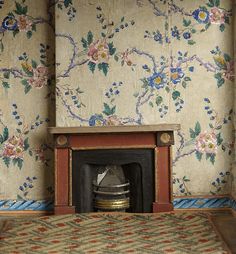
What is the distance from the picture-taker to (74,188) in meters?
3.64

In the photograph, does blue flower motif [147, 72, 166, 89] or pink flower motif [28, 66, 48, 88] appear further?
pink flower motif [28, 66, 48, 88]

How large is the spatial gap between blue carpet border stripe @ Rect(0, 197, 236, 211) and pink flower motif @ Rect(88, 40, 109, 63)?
1.12m

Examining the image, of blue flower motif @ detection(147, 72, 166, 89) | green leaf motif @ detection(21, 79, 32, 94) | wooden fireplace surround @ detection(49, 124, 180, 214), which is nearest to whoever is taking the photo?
wooden fireplace surround @ detection(49, 124, 180, 214)

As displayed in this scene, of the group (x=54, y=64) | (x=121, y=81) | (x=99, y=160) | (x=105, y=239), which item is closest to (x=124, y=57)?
(x=121, y=81)

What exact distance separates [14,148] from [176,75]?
133 centimetres

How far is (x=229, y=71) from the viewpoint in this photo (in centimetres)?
375

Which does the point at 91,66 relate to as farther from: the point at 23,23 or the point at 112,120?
the point at 23,23

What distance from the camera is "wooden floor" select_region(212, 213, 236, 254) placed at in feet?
9.49

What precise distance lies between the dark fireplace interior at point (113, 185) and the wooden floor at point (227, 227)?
0.49 meters

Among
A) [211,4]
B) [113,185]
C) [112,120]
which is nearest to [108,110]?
[112,120]

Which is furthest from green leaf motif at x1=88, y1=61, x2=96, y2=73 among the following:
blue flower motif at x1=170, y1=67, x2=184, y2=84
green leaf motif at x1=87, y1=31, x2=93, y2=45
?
blue flower motif at x1=170, y1=67, x2=184, y2=84

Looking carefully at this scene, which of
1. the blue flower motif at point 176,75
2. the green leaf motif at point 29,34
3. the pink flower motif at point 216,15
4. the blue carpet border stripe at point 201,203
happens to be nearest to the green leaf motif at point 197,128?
the blue flower motif at point 176,75

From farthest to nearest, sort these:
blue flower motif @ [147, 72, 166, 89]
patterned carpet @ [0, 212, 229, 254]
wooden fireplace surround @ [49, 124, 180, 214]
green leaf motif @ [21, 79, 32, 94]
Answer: green leaf motif @ [21, 79, 32, 94] → blue flower motif @ [147, 72, 166, 89] → wooden fireplace surround @ [49, 124, 180, 214] → patterned carpet @ [0, 212, 229, 254]

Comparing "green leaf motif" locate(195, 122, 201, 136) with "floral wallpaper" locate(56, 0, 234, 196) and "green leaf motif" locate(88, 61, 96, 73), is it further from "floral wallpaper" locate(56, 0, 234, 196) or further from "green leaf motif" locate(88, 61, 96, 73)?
"green leaf motif" locate(88, 61, 96, 73)
